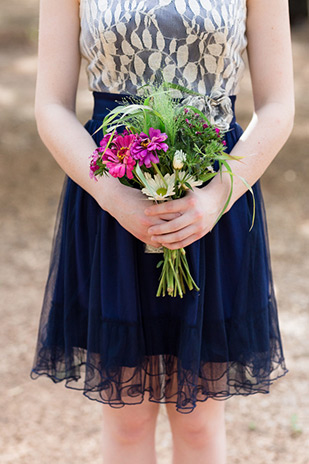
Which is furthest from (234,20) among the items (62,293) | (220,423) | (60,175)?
(60,175)

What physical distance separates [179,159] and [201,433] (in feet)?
3.44

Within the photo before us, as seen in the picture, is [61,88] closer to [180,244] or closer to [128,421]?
[180,244]

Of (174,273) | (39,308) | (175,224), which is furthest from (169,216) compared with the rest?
(39,308)

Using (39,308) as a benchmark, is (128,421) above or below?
above

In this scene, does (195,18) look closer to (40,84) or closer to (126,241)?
(40,84)

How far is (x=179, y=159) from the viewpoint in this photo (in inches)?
65.1

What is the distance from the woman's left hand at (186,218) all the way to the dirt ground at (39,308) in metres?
1.61

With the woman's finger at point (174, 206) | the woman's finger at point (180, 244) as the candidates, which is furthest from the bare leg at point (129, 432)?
the woman's finger at point (174, 206)

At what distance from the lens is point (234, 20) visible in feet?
6.45

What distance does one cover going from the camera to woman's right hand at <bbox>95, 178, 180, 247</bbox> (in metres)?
1.84

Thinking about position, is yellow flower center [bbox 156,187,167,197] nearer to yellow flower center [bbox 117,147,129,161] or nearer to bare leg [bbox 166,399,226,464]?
yellow flower center [bbox 117,147,129,161]

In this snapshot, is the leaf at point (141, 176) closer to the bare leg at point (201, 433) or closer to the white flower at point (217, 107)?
the white flower at point (217, 107)

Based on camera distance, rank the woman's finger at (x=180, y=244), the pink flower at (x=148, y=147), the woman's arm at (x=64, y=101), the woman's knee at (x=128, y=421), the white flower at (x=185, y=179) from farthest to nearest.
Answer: the woman's knee at (x=128, y=421) < the woman's arm at (x=64, y=101) < the woman's finger at (x=180, y=244) < the white flower at (x=185, y=179) < the pink flower at (x=148, y=147)

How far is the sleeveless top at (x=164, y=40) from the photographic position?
6.29 feet
